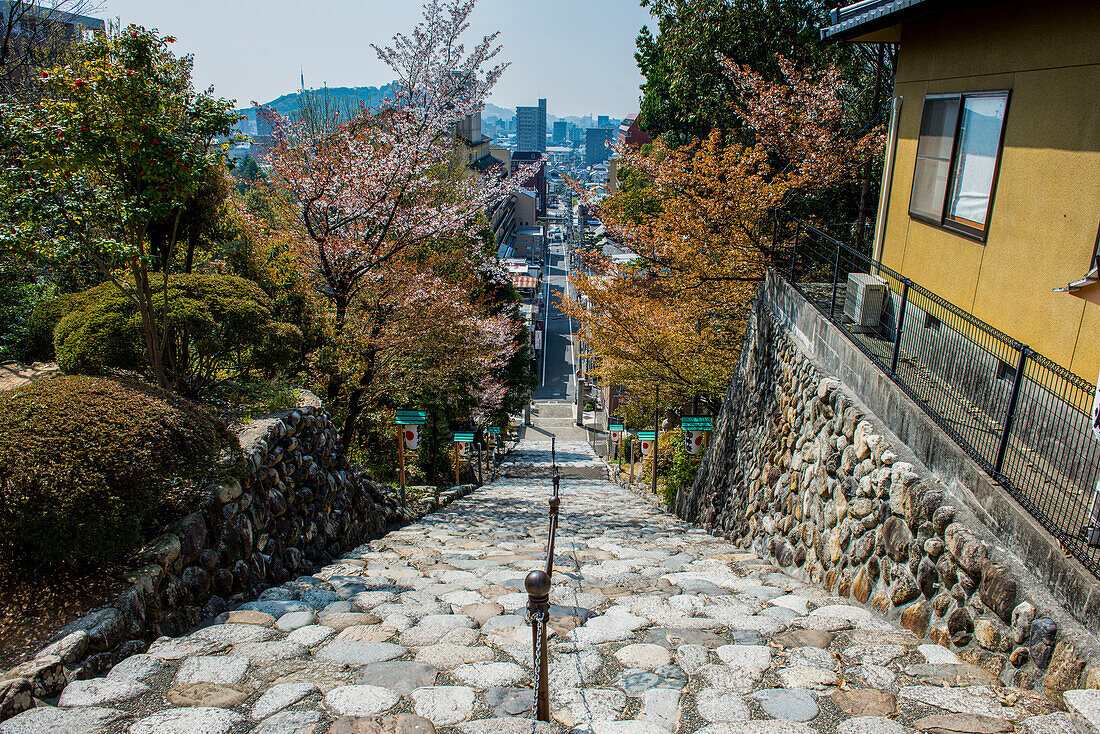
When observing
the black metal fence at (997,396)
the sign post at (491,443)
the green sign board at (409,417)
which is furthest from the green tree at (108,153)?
the sign post at (491,443)

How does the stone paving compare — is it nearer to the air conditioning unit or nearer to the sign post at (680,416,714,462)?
the air conditioning unit

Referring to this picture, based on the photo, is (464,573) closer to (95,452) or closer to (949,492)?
(95,452)

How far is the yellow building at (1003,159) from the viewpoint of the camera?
589cm

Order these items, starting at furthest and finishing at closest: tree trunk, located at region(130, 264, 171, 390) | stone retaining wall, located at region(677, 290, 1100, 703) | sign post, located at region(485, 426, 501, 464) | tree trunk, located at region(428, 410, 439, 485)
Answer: sign post, located at region(485, 426, 501, 464)
tree trunk, located at region(428, 410, 439, 485)
tree trunk, located at region(130, 264, 171, 390)
stone retaining wall, located at region(677, 290, 1100, 703)

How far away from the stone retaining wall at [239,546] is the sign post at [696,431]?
306 inches

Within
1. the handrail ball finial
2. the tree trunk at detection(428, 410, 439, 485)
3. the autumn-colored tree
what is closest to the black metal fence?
the handrail ball finial

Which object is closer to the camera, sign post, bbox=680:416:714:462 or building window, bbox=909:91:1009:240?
building window, bbox=909:91:1009:240

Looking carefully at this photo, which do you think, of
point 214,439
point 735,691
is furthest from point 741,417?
point 214,439

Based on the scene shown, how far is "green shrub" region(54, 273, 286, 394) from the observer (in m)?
6.80

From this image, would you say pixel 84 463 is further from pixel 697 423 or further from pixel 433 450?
pixel 433 450

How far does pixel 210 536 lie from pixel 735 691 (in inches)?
165

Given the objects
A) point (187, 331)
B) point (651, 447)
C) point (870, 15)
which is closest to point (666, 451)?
point (651, 447)

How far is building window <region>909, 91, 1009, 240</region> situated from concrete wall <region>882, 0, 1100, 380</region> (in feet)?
0.50

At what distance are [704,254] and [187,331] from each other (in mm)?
9124
